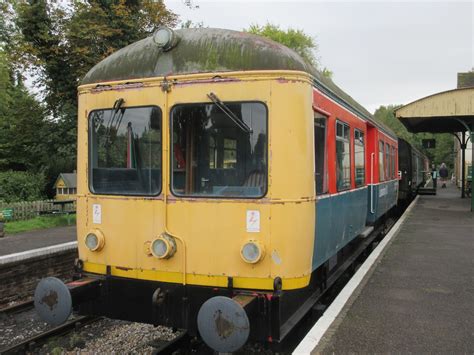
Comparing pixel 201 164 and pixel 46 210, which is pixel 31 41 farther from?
pixel 201 164

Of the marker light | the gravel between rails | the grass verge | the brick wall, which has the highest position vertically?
the marker light

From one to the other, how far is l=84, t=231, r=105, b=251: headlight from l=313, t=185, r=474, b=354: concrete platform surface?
2.26 meters

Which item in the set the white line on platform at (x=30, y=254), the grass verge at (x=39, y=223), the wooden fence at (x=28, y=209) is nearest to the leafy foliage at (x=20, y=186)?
the wooden fence at (x=28, y=209)

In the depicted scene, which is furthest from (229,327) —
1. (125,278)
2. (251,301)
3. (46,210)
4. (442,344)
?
(46,210)

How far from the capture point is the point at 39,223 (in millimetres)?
13766

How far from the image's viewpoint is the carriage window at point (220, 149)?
421 centimetres

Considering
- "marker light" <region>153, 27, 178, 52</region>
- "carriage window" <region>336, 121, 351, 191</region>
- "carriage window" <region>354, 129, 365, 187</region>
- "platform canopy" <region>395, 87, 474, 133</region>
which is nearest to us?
"marker light" <region>153, 27, 178, 52</region>

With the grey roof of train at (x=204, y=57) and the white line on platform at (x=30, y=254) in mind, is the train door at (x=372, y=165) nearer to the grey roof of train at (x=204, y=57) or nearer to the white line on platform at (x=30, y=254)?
the grey roof of train at (x=204, y=57)

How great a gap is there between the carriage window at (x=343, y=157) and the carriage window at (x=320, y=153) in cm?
58

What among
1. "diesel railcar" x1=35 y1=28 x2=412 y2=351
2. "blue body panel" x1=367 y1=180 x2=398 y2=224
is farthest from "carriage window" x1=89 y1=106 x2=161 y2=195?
"blue body panel" x1=367 y1=180 x2=398 y2=224

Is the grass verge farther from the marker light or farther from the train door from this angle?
the marker light

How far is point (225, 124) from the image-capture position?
4293 mm

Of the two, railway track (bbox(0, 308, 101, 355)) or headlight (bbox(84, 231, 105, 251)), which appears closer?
headlight (bbox(84, 231, 105, 251))

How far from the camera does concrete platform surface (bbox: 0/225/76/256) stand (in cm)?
991
